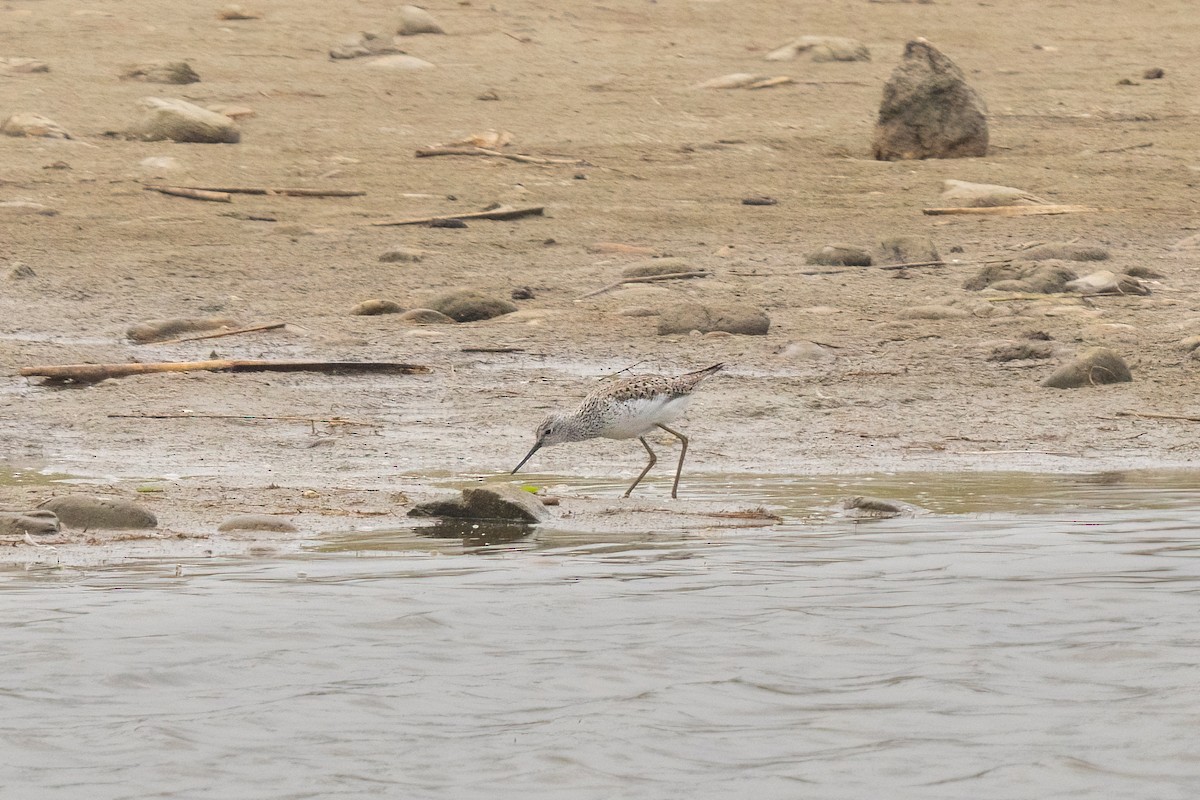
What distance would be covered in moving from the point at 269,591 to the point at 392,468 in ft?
7.58

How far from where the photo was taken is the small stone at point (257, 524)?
6.76 meters

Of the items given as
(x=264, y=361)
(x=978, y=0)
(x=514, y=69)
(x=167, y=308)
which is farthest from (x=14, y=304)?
(x=978, y=0)

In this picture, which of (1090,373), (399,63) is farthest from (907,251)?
(399,63)

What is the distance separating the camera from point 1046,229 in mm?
12875

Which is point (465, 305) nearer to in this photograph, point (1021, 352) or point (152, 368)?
point (152, 368)

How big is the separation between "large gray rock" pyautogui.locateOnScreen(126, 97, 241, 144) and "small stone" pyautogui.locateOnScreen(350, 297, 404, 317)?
4622 mm

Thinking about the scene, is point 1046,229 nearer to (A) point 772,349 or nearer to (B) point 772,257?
(B) point 772,257

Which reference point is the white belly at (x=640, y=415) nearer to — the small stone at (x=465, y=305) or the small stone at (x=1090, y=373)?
the small stone at (x=1090, y=373)

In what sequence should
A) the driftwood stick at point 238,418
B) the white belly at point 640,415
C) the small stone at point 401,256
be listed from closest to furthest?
the white belly at point 640,415, the driftwood stick at point 238,418, the small stone at point 401,256

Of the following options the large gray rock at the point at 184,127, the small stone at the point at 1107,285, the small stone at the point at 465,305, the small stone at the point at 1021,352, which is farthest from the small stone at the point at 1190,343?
the large gray rock at the point at 184,127

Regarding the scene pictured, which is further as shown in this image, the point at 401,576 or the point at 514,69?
the point at 514,69

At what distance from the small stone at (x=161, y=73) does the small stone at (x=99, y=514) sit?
36.7 ft

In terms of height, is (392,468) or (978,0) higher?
(978,0)

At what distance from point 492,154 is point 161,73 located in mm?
3995
